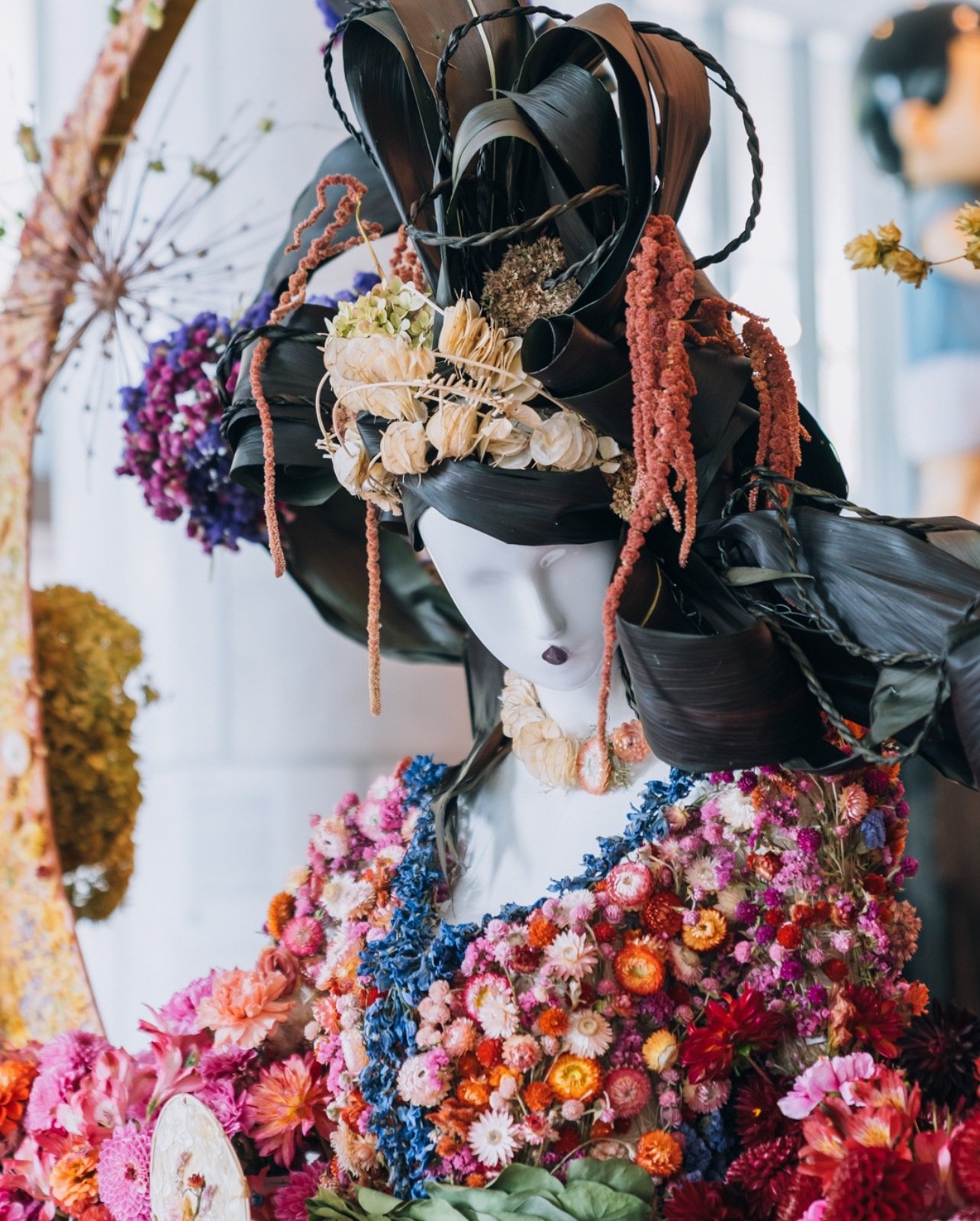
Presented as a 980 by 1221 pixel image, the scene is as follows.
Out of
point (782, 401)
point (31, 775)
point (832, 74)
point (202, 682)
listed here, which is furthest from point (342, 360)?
point (832, 74)

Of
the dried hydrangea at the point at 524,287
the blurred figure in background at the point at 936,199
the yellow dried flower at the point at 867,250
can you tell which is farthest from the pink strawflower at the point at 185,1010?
the blurred figure in background at the point at 936,199

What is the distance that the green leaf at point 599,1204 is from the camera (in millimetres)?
926

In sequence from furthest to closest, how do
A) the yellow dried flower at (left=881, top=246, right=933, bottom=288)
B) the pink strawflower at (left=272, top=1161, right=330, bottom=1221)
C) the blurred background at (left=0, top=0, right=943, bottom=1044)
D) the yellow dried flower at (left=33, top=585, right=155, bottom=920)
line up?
1. the blurred background at (left=0, top=0, right=943, bottom=1044)
2. the yellow dried flower at (left=33, top=585, right=155, bottom=920)
3. the pink strawflower at (left=272, top=1161, right=330, bottom=1221)
4. the yellow dried flower at (left=881, top=246, right=933, bottom=288)

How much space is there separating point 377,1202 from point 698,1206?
27 centimetres

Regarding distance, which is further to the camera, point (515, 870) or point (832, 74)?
point (832, 74)

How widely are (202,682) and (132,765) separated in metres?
0.29

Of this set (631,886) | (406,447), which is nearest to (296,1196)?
(631,886)

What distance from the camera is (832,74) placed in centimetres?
398

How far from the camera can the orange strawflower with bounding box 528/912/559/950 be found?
1055 millimetres

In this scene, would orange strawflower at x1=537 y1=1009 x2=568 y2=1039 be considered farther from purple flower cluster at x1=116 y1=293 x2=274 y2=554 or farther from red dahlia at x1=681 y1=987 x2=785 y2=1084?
purple flower cluster at x1=116 y1=293 x2=274 y2=554

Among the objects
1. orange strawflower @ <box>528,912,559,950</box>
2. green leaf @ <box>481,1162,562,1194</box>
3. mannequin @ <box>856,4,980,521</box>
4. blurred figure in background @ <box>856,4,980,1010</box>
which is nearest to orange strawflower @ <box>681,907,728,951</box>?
orange strawflower @ <box>528,912,559,950</box>

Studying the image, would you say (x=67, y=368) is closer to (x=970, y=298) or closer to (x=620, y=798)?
(x=620, y=798)

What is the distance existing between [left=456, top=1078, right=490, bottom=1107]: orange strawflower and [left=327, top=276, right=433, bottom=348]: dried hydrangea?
0.60 metres

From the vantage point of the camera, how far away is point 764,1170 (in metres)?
0.95
